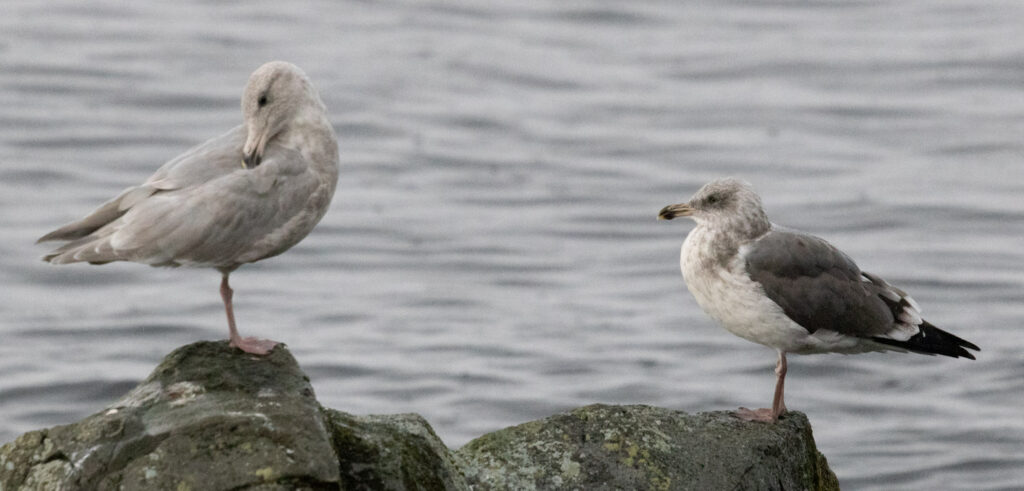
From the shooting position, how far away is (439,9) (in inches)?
1280

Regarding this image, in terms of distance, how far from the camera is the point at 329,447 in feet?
20.2

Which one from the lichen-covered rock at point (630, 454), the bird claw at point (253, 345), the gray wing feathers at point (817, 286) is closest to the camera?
the lichen-covered rock at point (630, 454)

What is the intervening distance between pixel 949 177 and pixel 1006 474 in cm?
1017

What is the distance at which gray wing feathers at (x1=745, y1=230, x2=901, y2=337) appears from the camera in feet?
28.2

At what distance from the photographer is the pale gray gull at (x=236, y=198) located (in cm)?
779

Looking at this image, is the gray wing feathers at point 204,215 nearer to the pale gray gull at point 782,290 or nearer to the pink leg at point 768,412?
the pale gray gull at point 782,290

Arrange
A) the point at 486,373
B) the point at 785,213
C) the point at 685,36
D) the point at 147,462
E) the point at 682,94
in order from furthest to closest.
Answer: the point at 685,36
the point at 682,94
the point at 785,213
the point at 486,373
the point at 147,462

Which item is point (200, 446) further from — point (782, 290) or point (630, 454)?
point (782, 290)

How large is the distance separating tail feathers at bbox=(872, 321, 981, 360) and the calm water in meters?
5.55

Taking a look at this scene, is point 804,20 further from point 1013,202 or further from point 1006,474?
point 1006,474

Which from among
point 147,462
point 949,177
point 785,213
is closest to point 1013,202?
point 949,177

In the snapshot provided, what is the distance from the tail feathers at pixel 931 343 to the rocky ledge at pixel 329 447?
95 cm

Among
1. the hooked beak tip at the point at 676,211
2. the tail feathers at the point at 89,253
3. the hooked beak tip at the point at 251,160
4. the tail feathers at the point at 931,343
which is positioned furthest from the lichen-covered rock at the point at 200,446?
the tail feathers at the point at 931,343

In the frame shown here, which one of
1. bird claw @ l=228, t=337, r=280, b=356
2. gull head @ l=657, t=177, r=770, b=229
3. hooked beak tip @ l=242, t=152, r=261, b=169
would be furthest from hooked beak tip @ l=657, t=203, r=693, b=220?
bird claw @ l=228, t=337, r=280, b=356
